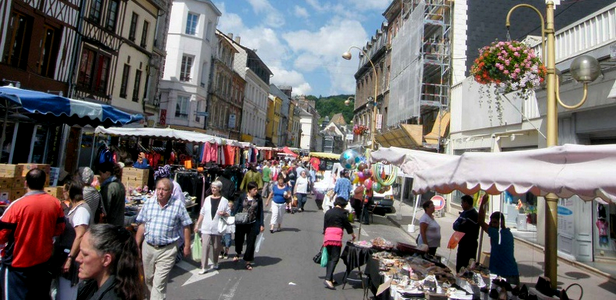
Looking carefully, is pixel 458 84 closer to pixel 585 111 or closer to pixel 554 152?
pixel 585 111

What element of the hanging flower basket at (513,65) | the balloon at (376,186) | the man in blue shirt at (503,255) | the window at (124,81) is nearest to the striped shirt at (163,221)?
the man in blue shirt at (503,255)

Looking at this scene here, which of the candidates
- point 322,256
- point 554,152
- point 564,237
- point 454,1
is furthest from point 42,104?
point 454,1

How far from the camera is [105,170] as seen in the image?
5789 millimetres

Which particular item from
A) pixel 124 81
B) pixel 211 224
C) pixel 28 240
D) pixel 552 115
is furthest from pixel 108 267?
pixel 124 81

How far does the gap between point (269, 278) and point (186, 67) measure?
90.9 feet

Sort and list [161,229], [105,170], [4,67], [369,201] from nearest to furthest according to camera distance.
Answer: [161,229], [105,170], [4,67], [369,201]

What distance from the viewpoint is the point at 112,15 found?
19.2 meters

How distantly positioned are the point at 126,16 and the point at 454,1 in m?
16.4

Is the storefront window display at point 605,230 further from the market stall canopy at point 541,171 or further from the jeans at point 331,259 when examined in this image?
the jeans at point 331,259

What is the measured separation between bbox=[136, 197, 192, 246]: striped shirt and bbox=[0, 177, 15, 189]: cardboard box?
3125 millimetres

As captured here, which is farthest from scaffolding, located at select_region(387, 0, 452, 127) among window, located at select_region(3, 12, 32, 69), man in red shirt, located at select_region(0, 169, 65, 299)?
man in red shirt, located at select_region(0, 169, 65, 299)

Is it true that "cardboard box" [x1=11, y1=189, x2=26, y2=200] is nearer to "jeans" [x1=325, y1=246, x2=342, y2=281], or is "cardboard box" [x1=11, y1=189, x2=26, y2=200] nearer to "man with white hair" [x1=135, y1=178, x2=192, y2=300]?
"man with white hair" [x1=135, y1=178, x2=192, y2=300]

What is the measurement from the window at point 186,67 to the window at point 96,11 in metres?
13.3

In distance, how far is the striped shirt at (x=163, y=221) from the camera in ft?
16.1
